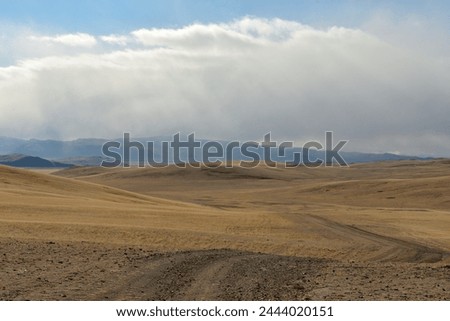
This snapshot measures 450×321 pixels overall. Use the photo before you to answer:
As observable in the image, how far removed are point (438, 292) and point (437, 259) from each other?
893cm

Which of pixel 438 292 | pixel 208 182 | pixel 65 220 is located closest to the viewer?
pixel 438 292

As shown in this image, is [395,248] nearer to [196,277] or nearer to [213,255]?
[213,255]

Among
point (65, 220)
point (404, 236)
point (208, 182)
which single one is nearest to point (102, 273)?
point (65, 220)

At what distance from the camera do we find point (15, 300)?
11.1 meters

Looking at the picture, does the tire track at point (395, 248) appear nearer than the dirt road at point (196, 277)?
No

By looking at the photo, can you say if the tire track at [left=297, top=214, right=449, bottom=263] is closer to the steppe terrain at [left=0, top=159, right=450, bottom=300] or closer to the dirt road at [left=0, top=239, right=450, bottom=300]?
the steppe terrain at [left=0, top=159, right=450, bottom=300]

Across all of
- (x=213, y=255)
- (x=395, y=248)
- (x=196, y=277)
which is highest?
(x=196, y=277)

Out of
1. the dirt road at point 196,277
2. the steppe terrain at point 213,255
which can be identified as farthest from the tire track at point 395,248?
the dirt road at point 196,277

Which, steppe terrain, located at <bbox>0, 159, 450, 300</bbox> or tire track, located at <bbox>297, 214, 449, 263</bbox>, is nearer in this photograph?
steppe terrain, located at <bbox>0, 159, 450, 300</bbox>

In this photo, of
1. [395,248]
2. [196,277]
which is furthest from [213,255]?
[395,248]

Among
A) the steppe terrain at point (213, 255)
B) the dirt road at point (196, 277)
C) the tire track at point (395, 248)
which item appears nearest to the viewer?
the dirt road at point (196, 277)

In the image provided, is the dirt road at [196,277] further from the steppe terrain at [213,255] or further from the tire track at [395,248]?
the tire track at [395,248]

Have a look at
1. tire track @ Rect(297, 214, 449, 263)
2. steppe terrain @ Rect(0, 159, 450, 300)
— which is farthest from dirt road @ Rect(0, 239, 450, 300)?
tire track @ Rect(297, 214, 449, 263)
